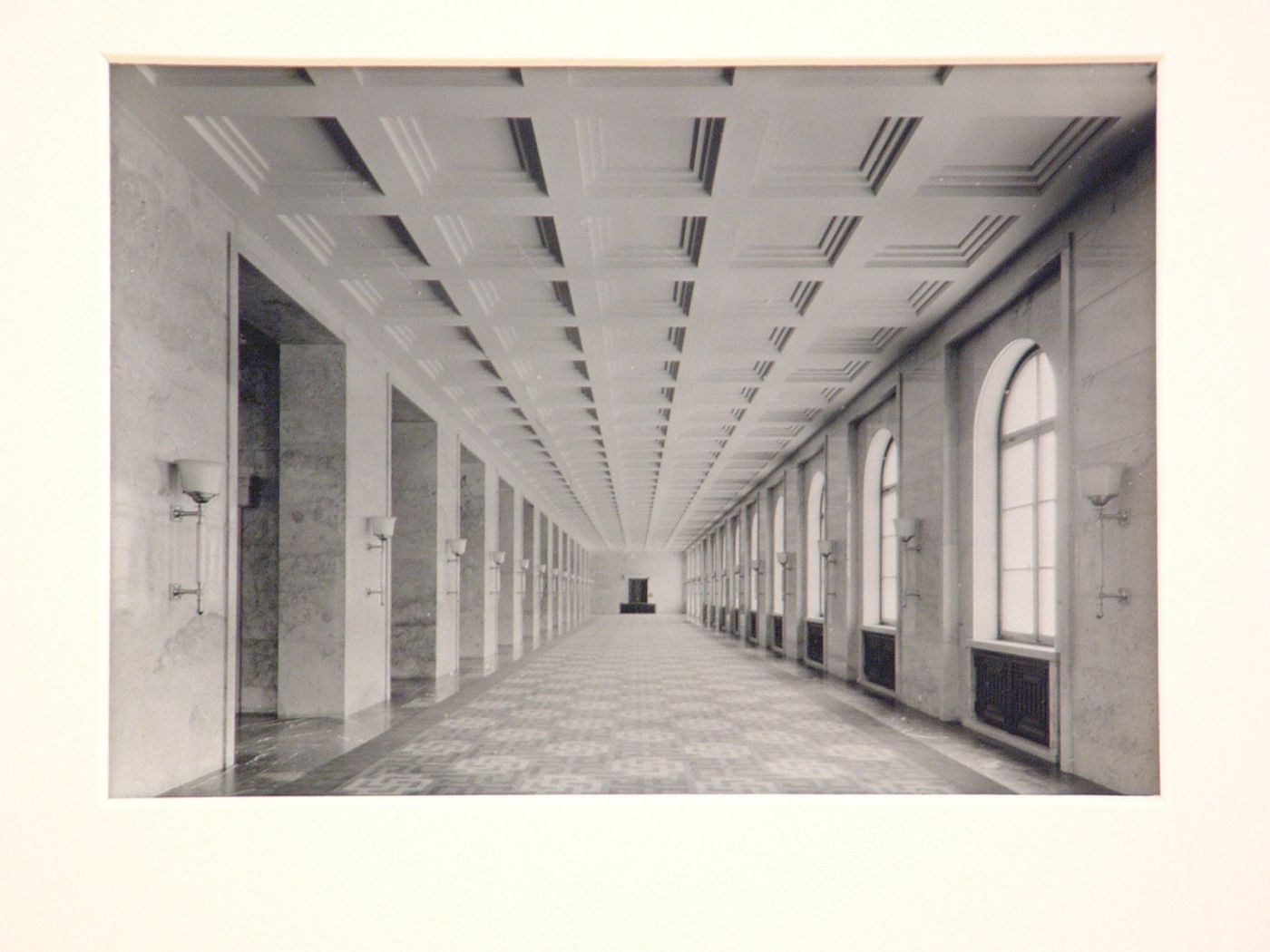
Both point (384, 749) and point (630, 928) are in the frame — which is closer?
point (630, 928)

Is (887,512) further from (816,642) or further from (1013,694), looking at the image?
(1013,694)


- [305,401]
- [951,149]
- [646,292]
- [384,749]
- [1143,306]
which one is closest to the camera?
[1143,306]

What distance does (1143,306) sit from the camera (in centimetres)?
637

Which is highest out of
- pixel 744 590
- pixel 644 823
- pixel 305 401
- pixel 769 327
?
pixel 769 327

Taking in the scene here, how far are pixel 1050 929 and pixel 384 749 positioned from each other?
6.25 meters

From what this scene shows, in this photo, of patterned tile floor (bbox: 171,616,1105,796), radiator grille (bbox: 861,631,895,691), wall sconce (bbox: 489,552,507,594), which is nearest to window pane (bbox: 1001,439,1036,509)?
patterned tile floor (bbox: 171,616,1105,796)

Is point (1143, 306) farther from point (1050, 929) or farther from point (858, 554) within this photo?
point (858, 554)

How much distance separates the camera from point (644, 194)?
24.1 ft

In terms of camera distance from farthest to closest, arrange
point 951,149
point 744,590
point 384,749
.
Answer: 1. point 744,590
2. point 384,749
3. point 951,149

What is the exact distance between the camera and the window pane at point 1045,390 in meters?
8.84

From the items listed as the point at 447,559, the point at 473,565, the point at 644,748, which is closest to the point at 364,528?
the point at 447,559

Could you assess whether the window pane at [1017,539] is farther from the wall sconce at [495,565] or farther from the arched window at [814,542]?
the wall sconce at [495,565]

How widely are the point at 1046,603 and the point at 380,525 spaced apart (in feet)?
27.0

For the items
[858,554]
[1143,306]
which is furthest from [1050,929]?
[858,554]
